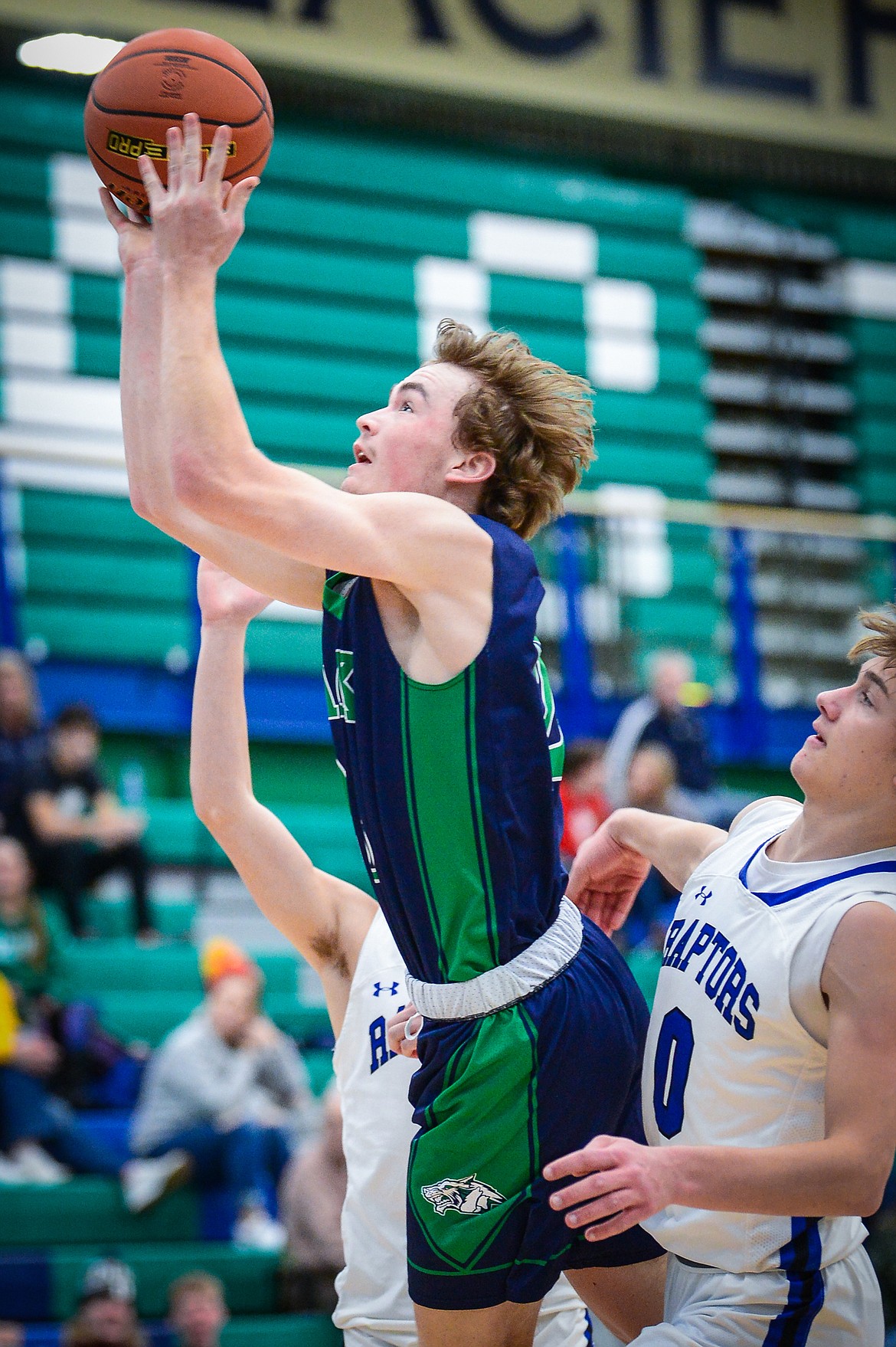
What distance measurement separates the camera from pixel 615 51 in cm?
1281

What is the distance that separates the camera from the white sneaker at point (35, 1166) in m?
7.13

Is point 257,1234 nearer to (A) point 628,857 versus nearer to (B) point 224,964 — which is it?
(B) point 224,964

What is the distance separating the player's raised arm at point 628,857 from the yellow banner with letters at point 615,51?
31.2 feet

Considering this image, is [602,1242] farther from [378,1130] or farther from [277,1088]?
[277,1088]

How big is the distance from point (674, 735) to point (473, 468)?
7024 millimetres

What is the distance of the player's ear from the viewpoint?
2.88 m

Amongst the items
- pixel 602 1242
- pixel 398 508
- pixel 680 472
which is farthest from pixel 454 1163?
pixel 680 472

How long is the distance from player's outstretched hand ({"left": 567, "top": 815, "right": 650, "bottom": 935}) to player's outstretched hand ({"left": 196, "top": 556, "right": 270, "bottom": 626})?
0.89 metres

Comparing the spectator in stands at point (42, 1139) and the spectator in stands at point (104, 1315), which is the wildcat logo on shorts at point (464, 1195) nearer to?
the spectator in stands at point (104, 1315)

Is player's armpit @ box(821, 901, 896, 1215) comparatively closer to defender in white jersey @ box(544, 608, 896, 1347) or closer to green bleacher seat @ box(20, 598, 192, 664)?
defender in white jersey @ box(544, 608, 896, 1347)

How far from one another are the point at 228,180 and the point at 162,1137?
212 inches

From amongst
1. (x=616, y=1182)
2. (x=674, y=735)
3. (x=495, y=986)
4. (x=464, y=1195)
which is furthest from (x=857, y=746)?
(x=674, y=735)

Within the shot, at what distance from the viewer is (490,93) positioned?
12461 mm

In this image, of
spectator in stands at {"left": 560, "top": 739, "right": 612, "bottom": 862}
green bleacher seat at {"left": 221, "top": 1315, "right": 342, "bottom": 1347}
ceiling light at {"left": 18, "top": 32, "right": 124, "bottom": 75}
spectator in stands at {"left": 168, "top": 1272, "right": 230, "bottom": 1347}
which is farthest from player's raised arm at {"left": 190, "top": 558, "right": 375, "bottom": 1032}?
ceiling light at {"left": 18, "top": 32, "right": 124, "bottom": 75}
